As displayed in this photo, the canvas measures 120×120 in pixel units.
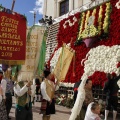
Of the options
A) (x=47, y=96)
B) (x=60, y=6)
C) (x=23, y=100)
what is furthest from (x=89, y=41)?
(x=23, y=100)

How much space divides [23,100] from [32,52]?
1.10 m

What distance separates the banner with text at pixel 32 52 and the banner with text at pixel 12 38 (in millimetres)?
159

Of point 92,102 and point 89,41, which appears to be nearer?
point 92,102

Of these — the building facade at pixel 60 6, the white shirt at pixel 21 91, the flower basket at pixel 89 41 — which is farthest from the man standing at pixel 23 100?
the building facade at pixel 60 6

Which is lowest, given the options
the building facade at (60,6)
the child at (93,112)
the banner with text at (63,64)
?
the child at (93,112)

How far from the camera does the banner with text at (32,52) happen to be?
20.2 feet

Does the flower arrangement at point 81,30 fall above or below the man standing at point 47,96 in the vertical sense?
above

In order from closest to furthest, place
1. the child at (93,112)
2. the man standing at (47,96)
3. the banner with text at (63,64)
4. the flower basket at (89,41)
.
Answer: the child at (93,112), the man standing at (47,96), the banner with text at (63,64), the flower basket at (89,41)

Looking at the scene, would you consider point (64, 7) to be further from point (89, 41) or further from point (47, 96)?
point (47, 96)

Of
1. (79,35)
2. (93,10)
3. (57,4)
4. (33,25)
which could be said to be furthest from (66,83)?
(33,25)

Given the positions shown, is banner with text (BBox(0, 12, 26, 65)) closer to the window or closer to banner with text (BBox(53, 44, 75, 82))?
banner with text (BBox(53, 44, 75, 82))

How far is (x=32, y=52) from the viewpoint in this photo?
20.4ft

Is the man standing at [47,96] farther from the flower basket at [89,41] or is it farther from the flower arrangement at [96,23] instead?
the flower basket at [89,41]

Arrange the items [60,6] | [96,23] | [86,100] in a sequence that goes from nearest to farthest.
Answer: [86,100] → [96,23] → [60,6]
